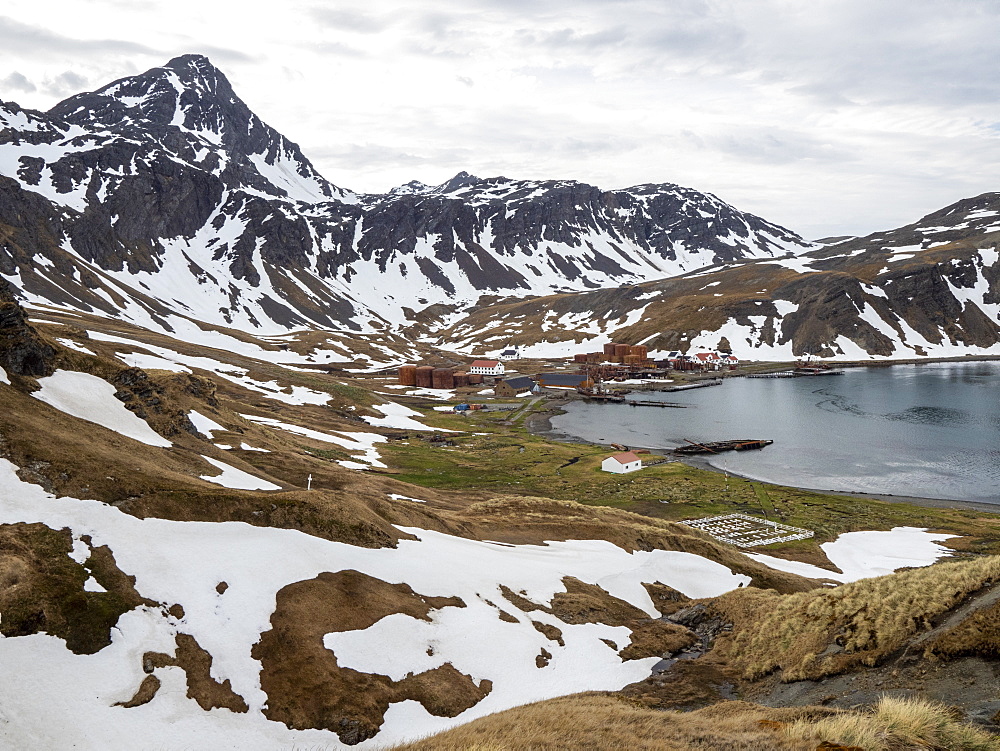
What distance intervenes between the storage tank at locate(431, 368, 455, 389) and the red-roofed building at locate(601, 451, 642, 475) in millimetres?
82283

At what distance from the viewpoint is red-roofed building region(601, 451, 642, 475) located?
84375 mm

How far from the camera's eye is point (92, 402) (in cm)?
3997

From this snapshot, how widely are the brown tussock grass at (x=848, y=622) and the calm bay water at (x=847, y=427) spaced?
58511mm

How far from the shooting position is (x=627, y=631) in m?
31.3

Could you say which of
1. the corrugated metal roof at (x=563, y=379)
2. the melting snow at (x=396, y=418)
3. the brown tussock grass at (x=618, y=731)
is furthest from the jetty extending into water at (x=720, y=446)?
the brown tussock grass at (x=618, y=731)

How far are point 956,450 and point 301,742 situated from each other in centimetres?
10360

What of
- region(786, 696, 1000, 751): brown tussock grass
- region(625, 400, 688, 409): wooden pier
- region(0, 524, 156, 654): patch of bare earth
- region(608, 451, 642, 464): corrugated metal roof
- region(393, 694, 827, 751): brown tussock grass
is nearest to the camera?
region(786, 696, 1000, 751): brown tussock grass

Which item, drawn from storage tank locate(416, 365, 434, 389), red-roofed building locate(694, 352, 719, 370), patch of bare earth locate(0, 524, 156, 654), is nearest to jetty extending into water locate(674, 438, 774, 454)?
storage tank locate(416, 365, 434, 389)

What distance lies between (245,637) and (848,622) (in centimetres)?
2236

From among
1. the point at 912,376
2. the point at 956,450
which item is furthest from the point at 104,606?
the point at 912,376

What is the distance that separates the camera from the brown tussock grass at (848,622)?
2222 centimetres

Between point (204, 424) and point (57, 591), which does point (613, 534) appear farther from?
point (204, 424)

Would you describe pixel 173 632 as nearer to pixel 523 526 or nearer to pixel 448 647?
pixel 448 647

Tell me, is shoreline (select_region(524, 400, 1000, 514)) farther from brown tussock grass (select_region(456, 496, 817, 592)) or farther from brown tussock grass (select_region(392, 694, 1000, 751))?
brown tussock grass (select_region(392, 694, 1000, 751))
